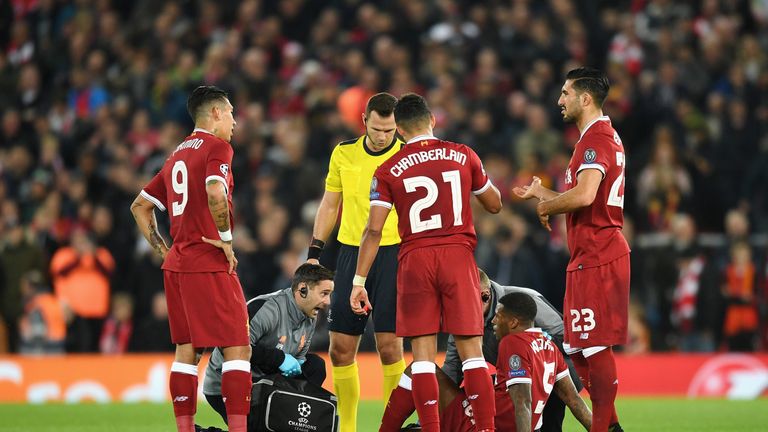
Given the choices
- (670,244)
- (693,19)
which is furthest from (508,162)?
(693,19)

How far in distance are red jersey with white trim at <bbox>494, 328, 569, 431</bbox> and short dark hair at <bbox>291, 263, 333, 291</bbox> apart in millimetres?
1520

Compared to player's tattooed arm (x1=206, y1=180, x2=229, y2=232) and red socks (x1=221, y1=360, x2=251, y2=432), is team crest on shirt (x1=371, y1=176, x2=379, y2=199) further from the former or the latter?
red socks (x1=221, y1=360, x2=251, y2=432)

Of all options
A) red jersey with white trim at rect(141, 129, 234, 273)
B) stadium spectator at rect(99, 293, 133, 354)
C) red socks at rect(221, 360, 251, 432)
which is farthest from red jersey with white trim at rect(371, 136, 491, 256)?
stadium spectator at rect(99, 293, 133, 354)

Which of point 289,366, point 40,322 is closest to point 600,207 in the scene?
point 289,366

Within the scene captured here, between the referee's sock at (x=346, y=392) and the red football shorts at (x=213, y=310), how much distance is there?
157cm

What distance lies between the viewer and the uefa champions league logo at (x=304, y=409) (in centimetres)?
929

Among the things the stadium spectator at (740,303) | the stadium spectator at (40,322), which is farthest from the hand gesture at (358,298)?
the stadium spectator at (40,322)

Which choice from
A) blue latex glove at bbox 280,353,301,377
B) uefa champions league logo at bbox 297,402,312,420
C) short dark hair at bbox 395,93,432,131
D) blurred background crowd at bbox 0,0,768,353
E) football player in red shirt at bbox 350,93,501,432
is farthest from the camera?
blurred background crowd at bbox 0,0,768,353

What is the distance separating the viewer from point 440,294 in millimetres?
8492

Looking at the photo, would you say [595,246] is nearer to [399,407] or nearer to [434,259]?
[434,259]

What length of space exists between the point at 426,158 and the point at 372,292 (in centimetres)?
177

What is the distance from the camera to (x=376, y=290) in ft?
32.4

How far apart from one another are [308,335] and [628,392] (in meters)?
7.02

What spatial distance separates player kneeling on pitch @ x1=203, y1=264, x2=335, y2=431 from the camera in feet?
30.7
